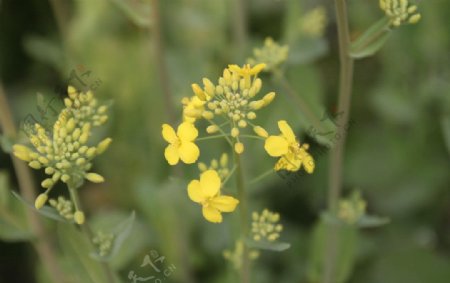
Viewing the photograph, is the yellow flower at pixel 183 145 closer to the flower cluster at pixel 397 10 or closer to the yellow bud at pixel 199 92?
the yellow bud at pixel 199 92

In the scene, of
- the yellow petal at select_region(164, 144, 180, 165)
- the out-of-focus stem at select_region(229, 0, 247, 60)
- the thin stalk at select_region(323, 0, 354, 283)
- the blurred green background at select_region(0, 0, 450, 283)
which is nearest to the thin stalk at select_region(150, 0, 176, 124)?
the blurred green background at select_region(0, 0, 450, 283)

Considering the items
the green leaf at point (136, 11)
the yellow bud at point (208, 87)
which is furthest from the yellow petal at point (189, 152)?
the green leaf at point (136, 11)

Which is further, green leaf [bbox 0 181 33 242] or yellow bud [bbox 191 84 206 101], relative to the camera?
green leaf [bbox 0 181 33 242]

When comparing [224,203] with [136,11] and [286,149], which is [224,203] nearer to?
[286,149]

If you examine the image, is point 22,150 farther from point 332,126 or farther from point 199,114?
point 332,126

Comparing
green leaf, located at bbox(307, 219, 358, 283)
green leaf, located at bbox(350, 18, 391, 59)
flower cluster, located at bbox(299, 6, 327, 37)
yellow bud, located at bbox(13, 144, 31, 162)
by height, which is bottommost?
yellow bud, located at bbox(13, 144, 31, 162)

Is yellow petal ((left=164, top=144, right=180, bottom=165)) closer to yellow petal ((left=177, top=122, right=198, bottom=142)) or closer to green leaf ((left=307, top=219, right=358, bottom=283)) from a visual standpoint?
yellow petal ((left=177, top=122, right=198, bottom=142))

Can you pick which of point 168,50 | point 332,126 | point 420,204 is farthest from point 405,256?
point 168,50

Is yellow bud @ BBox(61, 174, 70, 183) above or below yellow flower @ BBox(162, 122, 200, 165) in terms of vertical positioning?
below
